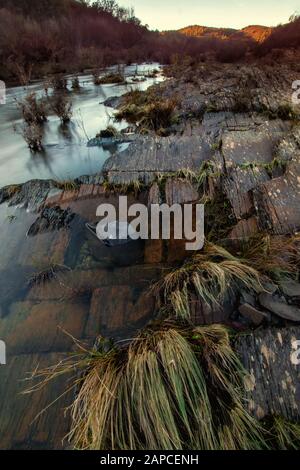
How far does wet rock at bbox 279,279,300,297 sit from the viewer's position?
2.10 meters

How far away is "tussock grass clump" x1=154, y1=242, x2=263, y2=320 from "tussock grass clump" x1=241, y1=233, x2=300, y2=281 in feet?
0.37

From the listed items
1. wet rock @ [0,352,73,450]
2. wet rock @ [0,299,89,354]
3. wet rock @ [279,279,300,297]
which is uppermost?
wet rock @ [279,279,300,297]

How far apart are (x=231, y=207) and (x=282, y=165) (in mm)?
1149

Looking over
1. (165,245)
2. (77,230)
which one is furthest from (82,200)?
(165,245)

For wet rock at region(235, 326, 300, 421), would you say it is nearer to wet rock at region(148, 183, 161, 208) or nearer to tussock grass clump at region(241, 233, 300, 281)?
tussock grass clump at region(241, 233, 300, 281)

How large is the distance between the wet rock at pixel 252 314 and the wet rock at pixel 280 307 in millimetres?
76

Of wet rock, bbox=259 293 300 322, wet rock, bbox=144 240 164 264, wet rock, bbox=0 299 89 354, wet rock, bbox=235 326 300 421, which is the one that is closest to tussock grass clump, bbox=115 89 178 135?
wet rock, bbox=144 240 164 264

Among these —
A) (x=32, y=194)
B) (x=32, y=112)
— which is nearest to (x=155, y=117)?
(x=32, y=112)

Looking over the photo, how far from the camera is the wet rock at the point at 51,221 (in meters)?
3.69

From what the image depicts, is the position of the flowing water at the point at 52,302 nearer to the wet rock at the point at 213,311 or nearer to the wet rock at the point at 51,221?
the wet rock at the point at 51,221

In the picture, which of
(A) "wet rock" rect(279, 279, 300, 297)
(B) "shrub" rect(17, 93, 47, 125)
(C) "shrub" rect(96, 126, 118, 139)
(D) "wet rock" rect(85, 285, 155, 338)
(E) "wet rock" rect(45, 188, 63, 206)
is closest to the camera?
(A) "wet rock" rect(279, 279, 300, 297)

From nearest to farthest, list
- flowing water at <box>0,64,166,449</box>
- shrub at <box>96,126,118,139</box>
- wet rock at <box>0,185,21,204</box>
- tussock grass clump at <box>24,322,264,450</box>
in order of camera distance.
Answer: tussock grass clump at <box>24,322,264,450</box>, flowing water at <box>0,64,166,449</box>, wet rock at <box>0,185,21,204</box>, shrub at <box>96,126,118,139</box>

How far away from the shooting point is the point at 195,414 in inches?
61.7

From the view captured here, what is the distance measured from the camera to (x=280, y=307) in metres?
2.03
